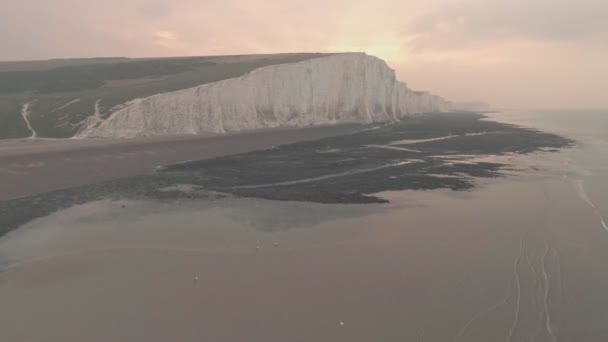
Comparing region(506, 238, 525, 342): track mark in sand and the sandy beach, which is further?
the sandy beach

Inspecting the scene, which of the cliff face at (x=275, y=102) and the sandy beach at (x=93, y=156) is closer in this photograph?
the sandy beach at (x=93, y=156)

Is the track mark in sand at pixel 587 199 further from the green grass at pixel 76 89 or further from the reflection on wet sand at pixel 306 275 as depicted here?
the green grass at pixel 76 89

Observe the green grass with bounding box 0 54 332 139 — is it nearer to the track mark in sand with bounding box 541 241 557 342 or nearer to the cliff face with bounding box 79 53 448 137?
the cliff face with bounding box 79 53 448 137

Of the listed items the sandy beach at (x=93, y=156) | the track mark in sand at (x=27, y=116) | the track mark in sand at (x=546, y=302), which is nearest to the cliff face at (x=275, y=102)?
the sandy beach at (x=93, y=156)

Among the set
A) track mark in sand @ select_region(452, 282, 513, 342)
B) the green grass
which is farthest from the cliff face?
track mark in sand @ select_region(452, 282, 513, 342)

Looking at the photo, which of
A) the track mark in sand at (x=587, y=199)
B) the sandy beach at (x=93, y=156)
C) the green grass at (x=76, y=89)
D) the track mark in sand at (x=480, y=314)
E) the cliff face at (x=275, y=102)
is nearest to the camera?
the track mark in sand at (x=480, y=314)

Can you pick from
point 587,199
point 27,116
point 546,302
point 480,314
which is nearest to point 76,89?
point 27,116

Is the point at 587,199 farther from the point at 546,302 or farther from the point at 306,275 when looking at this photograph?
the point at 306,275

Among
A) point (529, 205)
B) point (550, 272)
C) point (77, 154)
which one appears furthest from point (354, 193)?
point (77, 154)
